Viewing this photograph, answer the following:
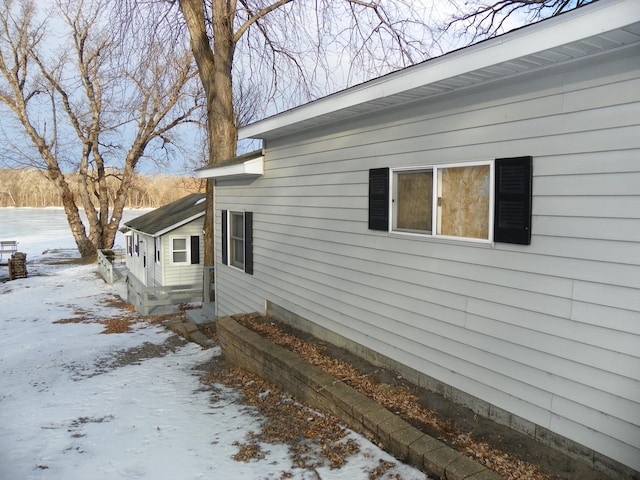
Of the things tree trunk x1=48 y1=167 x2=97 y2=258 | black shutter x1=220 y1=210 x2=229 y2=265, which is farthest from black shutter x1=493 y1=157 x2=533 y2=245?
tree trunk x1=48 y1=167 x2=97 y2=258

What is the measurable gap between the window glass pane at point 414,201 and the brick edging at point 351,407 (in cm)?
176

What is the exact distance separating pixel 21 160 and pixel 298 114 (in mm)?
27504

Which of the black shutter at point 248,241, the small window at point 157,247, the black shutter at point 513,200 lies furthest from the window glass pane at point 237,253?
the small window at point 157,247

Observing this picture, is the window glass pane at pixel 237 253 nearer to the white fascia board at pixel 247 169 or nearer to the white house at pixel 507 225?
the white fascia board at pixel 247 169

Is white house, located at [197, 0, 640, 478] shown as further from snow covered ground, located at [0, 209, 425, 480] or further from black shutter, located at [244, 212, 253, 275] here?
black shutter, located at [244, 212, 253, 275]

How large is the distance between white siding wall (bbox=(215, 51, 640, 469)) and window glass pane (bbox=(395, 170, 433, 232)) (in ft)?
0.52

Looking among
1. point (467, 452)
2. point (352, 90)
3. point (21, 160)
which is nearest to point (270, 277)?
point (352, 90)

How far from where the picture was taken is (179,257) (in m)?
16.7

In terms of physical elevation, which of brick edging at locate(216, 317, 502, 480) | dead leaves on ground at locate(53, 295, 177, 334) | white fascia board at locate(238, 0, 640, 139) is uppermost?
white fascia board at locate(238, 0, 640, 139)

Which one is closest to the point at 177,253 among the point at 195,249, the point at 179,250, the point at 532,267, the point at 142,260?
the point at 179,250

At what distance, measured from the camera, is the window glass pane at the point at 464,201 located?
12.5 feet

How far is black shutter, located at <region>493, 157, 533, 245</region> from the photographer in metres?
3.38

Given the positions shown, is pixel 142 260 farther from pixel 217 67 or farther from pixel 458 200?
pixel 458 200

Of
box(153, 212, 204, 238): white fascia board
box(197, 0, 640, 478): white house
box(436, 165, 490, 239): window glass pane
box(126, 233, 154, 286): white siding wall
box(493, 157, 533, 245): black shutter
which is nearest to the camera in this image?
box(197, 0, 640, 478): white house
